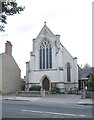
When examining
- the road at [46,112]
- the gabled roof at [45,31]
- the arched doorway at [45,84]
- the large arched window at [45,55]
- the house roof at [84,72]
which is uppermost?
the gabled roof at [45,31]

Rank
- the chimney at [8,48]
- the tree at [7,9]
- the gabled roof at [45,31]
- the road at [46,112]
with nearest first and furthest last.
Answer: the tree at [7,9] → the road at [46,112] → the chimney at [8,48] → the gabled roof at [45,31]

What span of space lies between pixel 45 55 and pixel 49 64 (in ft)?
6.08

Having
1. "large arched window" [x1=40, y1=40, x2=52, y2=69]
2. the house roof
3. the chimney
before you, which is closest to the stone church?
"large arched window" [x1=40, y1=40, x2=52, y2=69]

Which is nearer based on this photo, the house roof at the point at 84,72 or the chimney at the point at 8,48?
the chimney at the point at 8,48

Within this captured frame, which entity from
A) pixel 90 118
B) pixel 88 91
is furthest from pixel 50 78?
pixel 90 118

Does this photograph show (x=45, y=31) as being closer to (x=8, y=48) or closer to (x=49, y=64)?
(x=49, y=64)

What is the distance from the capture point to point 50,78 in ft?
166

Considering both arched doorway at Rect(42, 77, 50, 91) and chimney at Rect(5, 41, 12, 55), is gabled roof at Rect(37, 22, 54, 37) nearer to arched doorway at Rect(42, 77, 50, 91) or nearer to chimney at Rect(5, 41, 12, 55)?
chimney at Rect(5, 41, 12, 55)

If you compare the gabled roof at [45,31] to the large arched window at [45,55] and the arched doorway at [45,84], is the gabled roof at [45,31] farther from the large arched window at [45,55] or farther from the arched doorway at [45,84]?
the arched doorway at [45,84]

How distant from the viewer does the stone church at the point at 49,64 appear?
1993 inches

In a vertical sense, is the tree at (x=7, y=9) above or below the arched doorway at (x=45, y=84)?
above

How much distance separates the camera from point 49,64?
5122 centimetres

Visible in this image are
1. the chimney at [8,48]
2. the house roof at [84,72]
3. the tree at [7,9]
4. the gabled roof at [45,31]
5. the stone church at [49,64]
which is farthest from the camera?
the house roof at [84,72]

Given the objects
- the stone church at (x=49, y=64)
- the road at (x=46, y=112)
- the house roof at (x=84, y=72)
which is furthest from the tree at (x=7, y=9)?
the house roof at (x=84, y=72)
